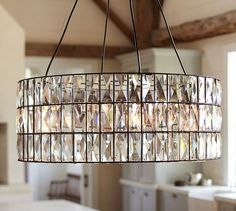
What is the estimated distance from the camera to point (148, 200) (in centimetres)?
699

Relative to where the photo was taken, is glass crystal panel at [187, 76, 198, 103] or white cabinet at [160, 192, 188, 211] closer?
glass crystal panel at [187, 76, 198, 103]

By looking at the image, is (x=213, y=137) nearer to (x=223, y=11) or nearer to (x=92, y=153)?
(x=92, y=153)

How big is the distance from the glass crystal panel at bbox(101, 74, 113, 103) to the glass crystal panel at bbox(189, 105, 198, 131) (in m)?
0.32

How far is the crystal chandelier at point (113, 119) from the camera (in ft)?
6.17

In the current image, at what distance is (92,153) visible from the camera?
1.88 meters

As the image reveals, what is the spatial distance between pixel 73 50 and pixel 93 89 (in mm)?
5965

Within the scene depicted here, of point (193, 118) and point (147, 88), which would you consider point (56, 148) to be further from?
point (193, 118)

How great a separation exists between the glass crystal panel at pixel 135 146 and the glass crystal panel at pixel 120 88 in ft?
0.43

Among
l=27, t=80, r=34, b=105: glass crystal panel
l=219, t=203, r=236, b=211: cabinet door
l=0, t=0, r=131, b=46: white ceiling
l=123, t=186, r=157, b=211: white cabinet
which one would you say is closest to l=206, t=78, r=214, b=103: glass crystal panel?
l=27, t=80, r=34, b=105: glass crystal panel

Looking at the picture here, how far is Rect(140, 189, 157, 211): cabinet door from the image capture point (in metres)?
6.87

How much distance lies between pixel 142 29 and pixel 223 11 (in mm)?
1517

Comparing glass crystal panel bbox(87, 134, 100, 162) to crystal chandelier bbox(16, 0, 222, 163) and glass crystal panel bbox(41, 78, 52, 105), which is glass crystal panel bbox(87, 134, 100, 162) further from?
glass crystal panel bbox(41, 78, 52, 105)

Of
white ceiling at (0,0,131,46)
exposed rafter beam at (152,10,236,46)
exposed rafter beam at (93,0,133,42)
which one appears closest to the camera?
exposed rafter beam at (152,10,236,46)

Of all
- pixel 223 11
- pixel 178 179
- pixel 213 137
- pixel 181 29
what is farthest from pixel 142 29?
pixel 213 137
